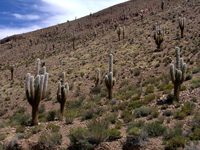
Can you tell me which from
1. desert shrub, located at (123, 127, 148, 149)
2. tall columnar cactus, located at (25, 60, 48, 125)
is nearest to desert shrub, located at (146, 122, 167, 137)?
desert shrub, located at (123, 127, 148, 149)

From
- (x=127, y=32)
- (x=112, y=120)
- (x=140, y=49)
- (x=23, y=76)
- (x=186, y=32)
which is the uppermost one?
Answer: (x=127, y=32)

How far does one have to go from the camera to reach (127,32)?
121ft

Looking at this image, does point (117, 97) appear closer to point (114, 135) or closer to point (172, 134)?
point (114, 135)

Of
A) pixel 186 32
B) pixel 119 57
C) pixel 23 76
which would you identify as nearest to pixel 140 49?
pixel 119 57

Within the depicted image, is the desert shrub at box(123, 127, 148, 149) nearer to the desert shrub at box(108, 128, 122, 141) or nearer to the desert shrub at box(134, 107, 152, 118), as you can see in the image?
the desert shrub at box(108, 128, 122, 141)

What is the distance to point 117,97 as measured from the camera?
13883 millimetres

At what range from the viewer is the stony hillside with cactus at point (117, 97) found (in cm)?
696

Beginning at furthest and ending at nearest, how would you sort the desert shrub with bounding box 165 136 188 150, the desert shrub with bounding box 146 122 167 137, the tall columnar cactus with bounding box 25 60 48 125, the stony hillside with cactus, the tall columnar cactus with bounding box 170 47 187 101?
the tall columnar cactus with bounding box 170 47 187 101, the tall columnar cactus with bounding box 25 60 48 125, the stony hillside with cactus, the desert shrub with bounding box 146 122 167 137, the desert shrub with bounding box 165 136 188 150

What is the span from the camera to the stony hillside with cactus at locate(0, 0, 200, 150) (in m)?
6.96

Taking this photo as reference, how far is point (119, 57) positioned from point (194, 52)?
34.1ft

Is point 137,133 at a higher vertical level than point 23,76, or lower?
lower

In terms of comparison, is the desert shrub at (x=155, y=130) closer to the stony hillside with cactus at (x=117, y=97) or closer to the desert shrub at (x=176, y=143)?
the stony hillside with cactus at (x=117, y=97)

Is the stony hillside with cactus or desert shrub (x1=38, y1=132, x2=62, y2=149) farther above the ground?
the stony hillside with cactus

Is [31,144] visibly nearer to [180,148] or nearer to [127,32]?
[180,148]
